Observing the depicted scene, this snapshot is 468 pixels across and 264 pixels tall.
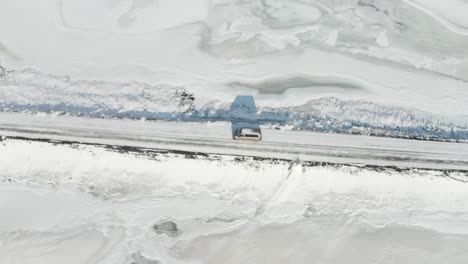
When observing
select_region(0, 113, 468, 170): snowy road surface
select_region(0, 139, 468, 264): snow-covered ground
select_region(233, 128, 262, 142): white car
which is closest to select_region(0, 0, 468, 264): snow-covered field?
select_region(0, 139, 468, 264): snow-covered ground

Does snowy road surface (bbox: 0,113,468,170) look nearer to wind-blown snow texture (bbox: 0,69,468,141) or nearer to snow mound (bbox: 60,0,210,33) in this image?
wind-blown snow texture (bbox: 0,69,468,141)

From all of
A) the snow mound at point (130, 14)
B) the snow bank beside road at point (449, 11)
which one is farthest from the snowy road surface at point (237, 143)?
the snow bank beside road at point (449, 11)

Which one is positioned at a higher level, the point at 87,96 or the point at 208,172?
the point at 87,96

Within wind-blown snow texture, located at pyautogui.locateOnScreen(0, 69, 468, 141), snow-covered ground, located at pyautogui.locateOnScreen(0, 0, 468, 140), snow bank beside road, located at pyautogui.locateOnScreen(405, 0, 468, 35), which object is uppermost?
snow bank beside road, located at pyautogui.locateOnScreen(405, 0, 468, 35)

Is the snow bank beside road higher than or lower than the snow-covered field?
higher

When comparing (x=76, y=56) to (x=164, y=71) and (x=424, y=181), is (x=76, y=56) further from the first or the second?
(x=424, y=181)

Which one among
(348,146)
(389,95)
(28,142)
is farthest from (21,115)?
(389,95)
